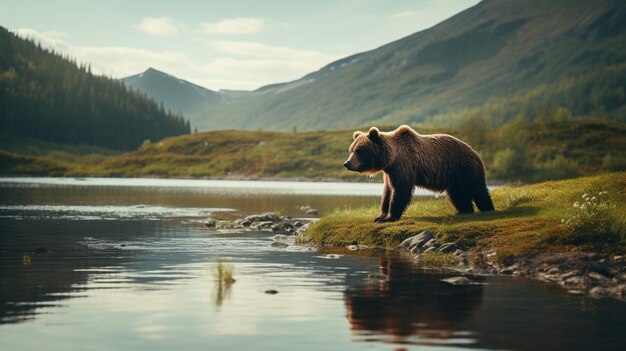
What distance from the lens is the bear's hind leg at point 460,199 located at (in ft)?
105

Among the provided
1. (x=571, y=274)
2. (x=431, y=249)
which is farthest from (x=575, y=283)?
(x=431, y=249)

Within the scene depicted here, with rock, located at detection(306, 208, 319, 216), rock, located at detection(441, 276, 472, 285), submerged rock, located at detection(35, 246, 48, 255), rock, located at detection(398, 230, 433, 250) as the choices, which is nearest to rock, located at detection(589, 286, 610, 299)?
rock, located at detection(441, 276, 472, 285)

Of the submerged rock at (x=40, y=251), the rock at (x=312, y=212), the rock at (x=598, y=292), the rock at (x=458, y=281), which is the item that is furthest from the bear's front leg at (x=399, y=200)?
the rock at (x=312, y=212)

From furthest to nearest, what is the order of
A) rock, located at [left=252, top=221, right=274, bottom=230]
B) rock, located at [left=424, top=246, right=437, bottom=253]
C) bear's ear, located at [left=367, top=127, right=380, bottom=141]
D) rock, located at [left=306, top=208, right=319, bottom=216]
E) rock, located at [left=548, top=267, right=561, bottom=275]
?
rock, located at [left=306, top=208, right=319, bottom=216] < rock, located at [left=252, top=221, right=274, bottom=230] < bear's ear, located at [left=367, top=127, right=380, bottom=141] < rock, located at [left=424, top=246, right=437, bottom=253] < rock, located at [left=548, top=267, right=561, bottom=275]

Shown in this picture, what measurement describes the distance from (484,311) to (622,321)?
292 cm

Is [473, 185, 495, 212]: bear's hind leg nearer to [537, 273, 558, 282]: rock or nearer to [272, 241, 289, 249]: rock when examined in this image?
[272, 241, 289, 249]: rock

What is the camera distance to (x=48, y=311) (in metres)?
→ 16.7

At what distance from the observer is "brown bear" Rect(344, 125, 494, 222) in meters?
30.3

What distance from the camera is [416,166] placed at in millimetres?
30828

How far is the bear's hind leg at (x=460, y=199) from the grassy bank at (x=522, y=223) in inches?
24.2

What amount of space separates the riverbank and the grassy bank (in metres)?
0.03

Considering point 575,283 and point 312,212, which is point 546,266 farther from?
point 312,212

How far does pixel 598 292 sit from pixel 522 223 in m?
8.09

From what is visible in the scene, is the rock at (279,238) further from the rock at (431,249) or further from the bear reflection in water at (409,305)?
the bear reflection in water at (409,305)
